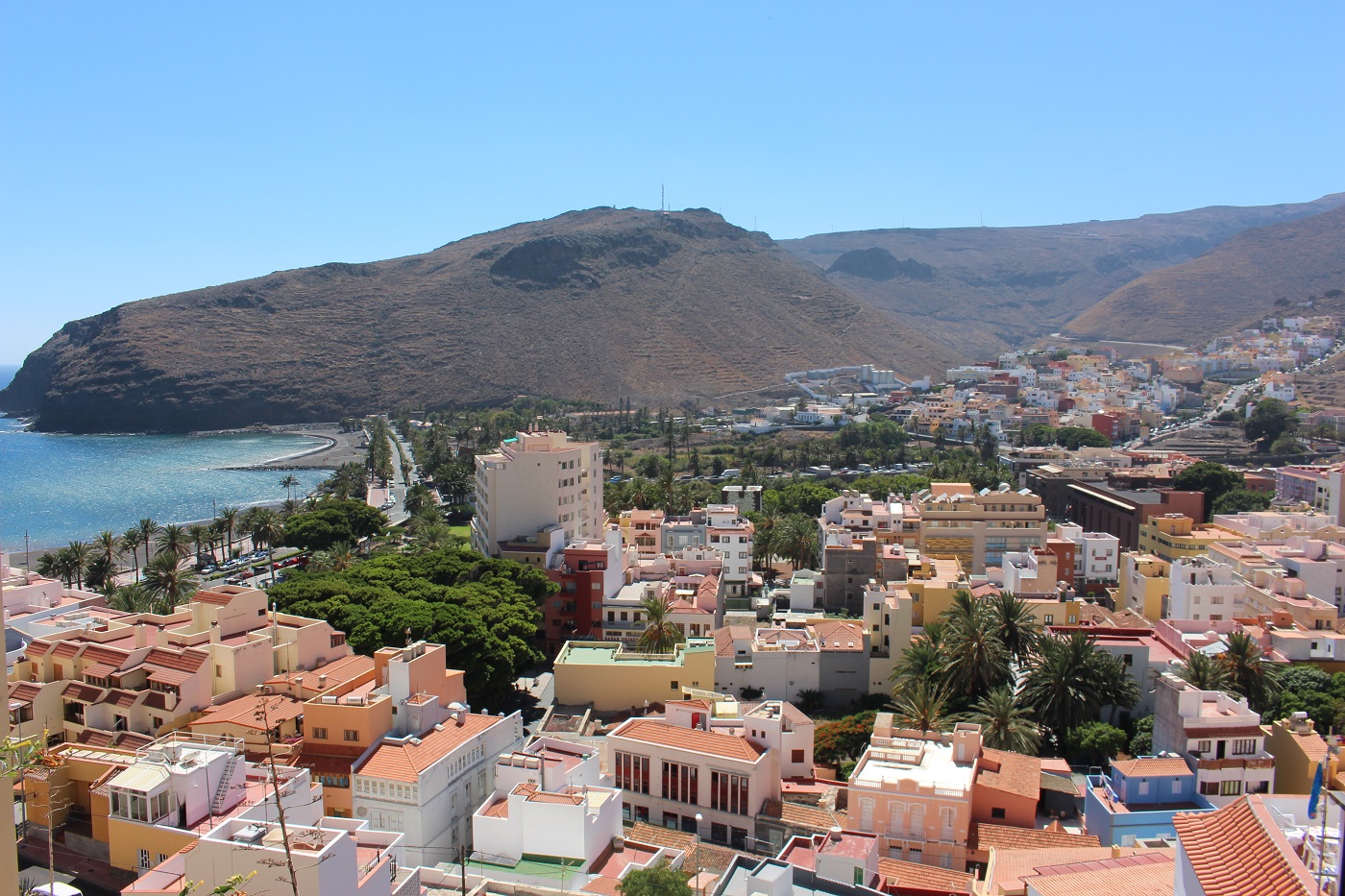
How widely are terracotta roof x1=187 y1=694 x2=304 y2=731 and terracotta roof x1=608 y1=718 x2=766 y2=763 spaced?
7.12 meters

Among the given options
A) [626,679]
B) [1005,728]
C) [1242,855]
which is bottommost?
[1005,728]

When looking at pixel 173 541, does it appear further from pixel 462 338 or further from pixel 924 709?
pixel 462 338

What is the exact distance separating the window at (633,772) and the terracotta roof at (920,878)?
19.5ft

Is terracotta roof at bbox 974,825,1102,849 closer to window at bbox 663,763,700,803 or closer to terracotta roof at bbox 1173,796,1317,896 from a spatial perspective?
window at bbox 663,763,700,803

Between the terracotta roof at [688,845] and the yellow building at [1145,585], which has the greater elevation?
the yellow building at [1145,585]

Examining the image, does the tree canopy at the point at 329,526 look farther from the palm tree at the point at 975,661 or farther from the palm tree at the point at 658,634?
the palm tree at the point at 975,661

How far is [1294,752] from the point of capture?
23234 mm

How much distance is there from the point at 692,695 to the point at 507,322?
5292 inches

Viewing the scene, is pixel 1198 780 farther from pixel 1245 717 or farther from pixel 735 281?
pixel 735 281

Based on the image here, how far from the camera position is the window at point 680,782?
23172 mm

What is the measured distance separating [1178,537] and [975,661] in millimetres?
20416

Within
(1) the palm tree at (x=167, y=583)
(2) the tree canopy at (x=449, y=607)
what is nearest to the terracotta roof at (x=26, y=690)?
(2) the tree canopy at (x=449, y=607)

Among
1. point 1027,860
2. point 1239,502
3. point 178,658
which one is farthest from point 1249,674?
point 1239,502

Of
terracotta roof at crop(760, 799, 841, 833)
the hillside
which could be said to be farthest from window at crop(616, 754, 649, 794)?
the hillside
